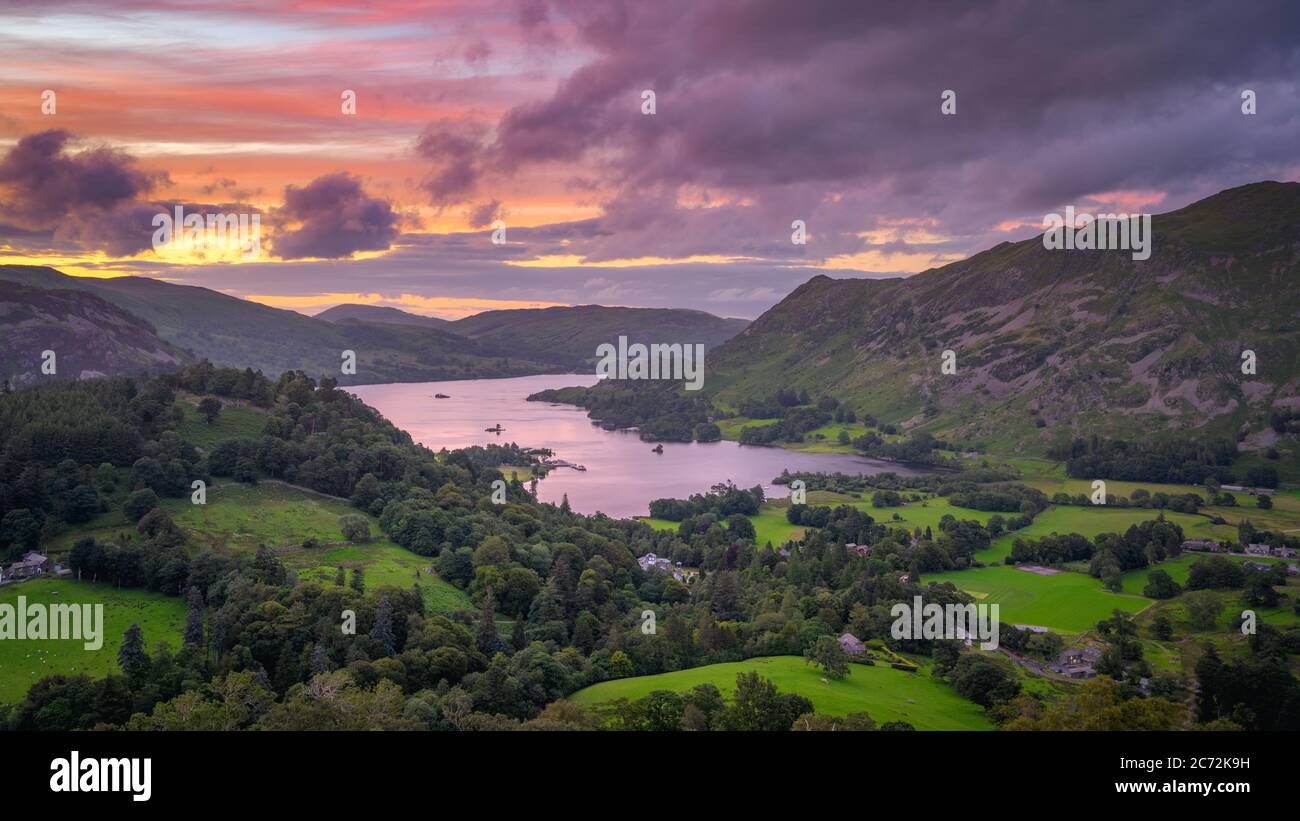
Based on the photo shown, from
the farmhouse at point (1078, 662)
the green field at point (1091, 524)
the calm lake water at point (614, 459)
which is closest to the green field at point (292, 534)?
the farmhouse at point (1078, 662)

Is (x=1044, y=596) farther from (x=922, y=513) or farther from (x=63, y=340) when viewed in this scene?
(x=63, y=340)

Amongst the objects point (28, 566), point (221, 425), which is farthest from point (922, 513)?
point (28, 566)

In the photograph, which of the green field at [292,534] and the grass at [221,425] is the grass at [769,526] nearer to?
the green field at [292,534]

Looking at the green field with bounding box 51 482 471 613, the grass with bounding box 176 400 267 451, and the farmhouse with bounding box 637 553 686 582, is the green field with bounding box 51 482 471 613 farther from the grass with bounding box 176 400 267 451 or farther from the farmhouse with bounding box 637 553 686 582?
the farmhouse with bounding box 637 553 686 582

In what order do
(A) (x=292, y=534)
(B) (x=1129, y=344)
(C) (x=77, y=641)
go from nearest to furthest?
(C) (x=77, y=641)
(A) (x=292, y=534)
(B) (x=1129, y=344)

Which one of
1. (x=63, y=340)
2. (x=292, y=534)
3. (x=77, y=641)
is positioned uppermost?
(x=63, y=340)
